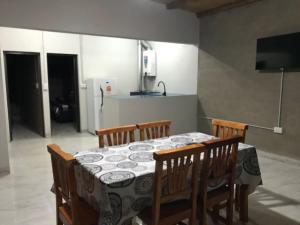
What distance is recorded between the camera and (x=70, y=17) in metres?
3.63

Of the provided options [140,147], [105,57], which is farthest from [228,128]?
[105,57]

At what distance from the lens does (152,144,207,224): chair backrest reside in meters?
1.54

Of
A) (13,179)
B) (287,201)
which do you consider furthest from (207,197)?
(13,179)

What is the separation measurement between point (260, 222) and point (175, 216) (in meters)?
1.10

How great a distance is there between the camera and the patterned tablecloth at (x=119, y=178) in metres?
1.53

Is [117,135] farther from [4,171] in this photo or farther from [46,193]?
[4,171]

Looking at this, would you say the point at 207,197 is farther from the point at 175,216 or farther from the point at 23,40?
the point at 23,40

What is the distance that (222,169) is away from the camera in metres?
1.96

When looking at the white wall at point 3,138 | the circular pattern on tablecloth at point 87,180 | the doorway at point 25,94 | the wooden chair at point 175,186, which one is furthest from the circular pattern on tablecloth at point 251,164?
the doorway at point 25,94

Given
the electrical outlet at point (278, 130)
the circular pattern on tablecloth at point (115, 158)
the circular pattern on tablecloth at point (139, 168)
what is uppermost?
the circular pattern on tablecloth at point (115, 158)

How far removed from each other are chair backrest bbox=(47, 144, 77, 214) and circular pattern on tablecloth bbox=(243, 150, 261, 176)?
1483 mm

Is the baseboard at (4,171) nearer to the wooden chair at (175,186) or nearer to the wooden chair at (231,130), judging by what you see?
the wooden chair at (175,186)

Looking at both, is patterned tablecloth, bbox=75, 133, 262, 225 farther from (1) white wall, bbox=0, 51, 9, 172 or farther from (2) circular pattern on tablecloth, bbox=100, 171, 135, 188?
(1) white wall, bbox=0, 51, 9, 172

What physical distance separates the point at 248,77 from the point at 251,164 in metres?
2.48
